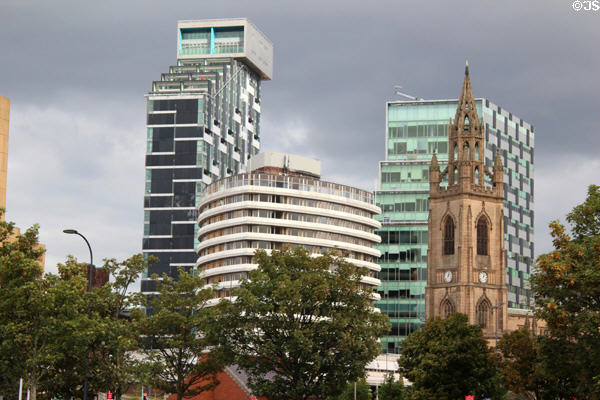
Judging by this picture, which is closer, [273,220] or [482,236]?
[482,236]

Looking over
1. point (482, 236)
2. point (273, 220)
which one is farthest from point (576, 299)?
point (273, 220)

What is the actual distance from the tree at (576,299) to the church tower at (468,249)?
73778mm

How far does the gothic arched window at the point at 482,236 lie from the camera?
138750mm

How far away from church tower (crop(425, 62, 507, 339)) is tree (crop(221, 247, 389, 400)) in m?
62.3

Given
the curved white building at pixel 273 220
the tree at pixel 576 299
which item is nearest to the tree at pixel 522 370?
the tree at pixel 576 299

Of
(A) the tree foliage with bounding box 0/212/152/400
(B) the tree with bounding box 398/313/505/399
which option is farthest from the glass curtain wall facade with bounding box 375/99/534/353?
(A) the tree foliage with bounding box 0/212/152/400

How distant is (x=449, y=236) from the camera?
140250 mm

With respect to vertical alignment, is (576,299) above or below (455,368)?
above

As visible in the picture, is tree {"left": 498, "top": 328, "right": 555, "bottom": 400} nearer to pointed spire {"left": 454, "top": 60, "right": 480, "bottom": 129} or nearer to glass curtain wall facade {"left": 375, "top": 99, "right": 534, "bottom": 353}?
pointed spire {"left": 454, "top": 60, "right": 480, "bottom": 129}

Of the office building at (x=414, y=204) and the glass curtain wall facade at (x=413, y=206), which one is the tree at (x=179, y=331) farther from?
the office building at (x=414, y=204)

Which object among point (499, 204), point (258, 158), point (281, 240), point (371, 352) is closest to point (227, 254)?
point (281, 240)

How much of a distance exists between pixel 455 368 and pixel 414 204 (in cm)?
9951

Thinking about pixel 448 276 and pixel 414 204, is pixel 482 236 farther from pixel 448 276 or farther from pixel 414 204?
pixel 414 204

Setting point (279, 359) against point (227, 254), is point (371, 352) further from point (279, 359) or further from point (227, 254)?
point (227, 254)
